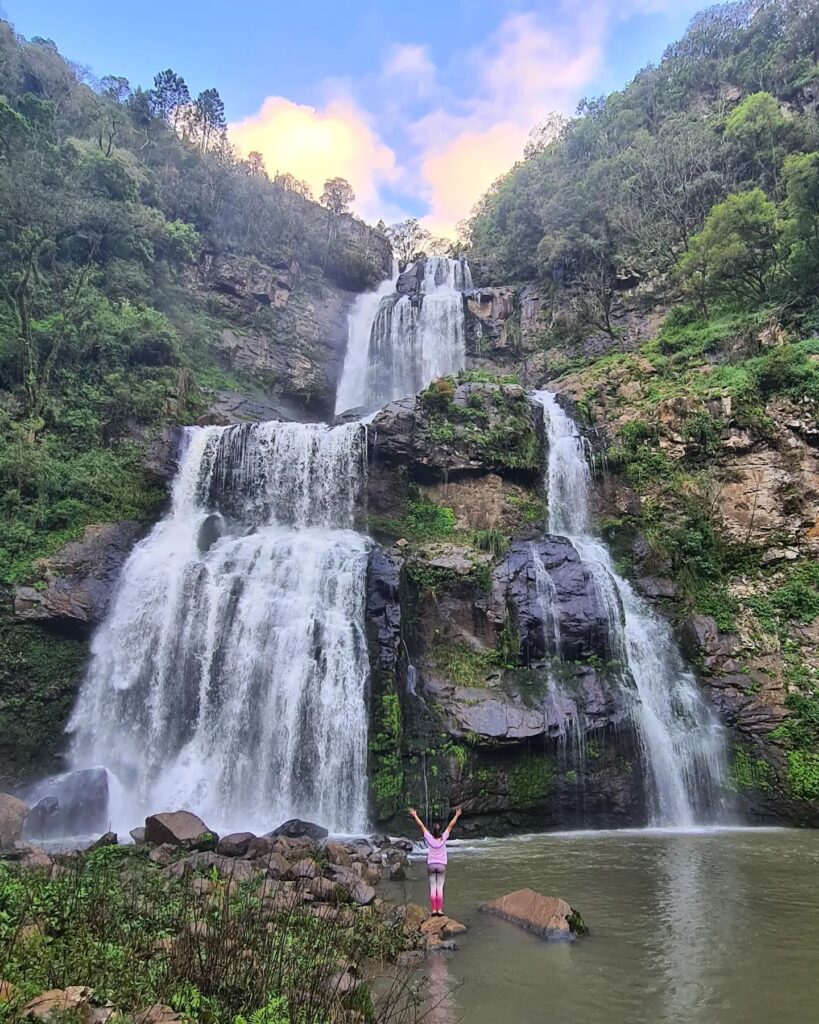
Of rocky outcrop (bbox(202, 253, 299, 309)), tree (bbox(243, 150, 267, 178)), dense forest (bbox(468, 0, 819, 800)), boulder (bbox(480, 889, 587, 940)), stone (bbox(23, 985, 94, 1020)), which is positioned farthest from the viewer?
tree (bbox(243, 150, 267, 178))

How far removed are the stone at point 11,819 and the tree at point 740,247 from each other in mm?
28980

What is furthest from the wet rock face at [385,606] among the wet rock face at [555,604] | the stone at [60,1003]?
the stone at [60,1003]

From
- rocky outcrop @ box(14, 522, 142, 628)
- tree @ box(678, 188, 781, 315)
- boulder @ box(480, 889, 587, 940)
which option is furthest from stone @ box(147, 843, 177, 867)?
tree @ box(678, 188, 781, 315)

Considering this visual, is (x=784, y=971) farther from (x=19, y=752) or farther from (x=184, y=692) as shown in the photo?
(x=19, y=752)

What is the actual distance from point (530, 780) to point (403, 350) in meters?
24.8

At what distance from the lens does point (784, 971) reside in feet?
20.2

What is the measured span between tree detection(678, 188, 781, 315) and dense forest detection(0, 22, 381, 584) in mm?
22251

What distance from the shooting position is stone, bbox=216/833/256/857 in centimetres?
1041

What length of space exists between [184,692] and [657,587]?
13.5 meters

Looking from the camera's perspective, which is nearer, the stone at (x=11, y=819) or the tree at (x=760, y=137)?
the stone at (x=11, y=819)

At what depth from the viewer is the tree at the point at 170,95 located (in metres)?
48.0

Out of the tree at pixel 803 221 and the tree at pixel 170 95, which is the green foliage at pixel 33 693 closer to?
the tree at pixel 803 221

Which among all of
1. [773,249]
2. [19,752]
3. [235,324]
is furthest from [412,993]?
[235,324]

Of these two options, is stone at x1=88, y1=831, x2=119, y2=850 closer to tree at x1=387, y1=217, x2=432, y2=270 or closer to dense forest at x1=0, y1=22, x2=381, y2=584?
dense forest at x1=0, y1=22, x2=381, y2=584
